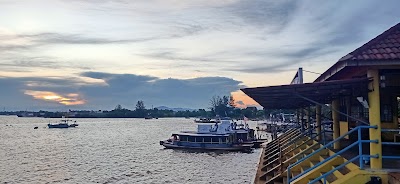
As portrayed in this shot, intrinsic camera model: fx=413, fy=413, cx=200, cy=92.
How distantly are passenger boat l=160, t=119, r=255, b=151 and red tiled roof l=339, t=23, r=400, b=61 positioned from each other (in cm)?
4471

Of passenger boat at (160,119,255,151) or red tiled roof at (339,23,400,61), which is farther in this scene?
passenger boat at (160,119,255,151)

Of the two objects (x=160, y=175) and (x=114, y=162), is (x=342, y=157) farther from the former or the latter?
(x=114, y=162)

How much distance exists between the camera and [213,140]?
54.9 m

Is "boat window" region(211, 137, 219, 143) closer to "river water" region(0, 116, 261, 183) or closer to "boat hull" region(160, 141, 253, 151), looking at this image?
"boat hull" region(160, 141, 253, 151)

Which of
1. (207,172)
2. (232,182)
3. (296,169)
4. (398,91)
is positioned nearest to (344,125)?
(296,169)

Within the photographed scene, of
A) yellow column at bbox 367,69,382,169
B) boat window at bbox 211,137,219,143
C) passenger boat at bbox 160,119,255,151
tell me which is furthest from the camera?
boat window at bbox 211,137,219,143

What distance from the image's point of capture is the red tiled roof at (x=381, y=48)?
8.28 metres

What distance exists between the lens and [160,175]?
1476 inches

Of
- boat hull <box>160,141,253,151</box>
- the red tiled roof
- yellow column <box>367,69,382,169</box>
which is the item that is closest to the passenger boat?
boat hull <box>160,141,253,151</box>

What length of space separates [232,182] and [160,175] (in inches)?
300

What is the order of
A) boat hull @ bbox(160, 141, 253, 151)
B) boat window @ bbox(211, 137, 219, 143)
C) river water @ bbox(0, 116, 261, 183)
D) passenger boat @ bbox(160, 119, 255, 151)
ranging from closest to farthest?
river water @ bbox(0, 116, 261, 183) → boat hull @ bbox(160, 141, 253, 151) → passenger boat @ bbox(160, 119, 255, 151) → boat window @ bbox(211, 137, 219, 143)

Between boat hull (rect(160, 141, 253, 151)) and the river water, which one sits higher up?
boat hull (rect(160, 141, 253, 151))

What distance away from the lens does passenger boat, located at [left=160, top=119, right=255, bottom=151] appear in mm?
53794

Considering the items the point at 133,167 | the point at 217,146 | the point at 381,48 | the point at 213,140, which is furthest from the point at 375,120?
the point at 213,140
